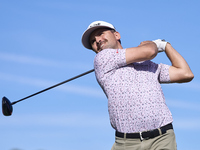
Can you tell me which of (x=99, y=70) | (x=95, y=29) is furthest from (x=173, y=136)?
(x=95, y=29)

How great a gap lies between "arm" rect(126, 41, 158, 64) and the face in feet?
2.14

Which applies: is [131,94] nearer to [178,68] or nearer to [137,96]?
[137,96]

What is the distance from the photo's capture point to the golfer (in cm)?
414

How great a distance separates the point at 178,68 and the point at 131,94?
0.95 m

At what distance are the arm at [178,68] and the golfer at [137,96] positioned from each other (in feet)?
0.06

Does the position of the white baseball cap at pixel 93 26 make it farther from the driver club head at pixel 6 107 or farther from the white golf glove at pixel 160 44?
the driver club head at pixel 6 107

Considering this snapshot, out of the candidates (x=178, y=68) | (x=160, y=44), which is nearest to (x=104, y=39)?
(x=160, y=44)

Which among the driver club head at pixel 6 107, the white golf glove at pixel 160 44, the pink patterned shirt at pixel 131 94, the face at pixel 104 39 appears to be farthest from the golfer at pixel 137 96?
the driver club head at pixel 6 107

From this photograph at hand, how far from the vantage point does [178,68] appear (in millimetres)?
4766

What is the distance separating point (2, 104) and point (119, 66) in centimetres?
502

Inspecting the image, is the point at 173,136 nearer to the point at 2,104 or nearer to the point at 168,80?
the point at 168,80

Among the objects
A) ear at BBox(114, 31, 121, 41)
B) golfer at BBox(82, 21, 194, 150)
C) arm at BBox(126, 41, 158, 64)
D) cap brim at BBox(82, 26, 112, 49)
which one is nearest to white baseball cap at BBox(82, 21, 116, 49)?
cap brim at BBox(82, 26, 112, 49)

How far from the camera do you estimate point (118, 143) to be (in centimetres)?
440

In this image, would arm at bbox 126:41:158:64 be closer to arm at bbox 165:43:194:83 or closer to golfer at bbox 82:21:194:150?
golfer at bbox 82:21:194:150
